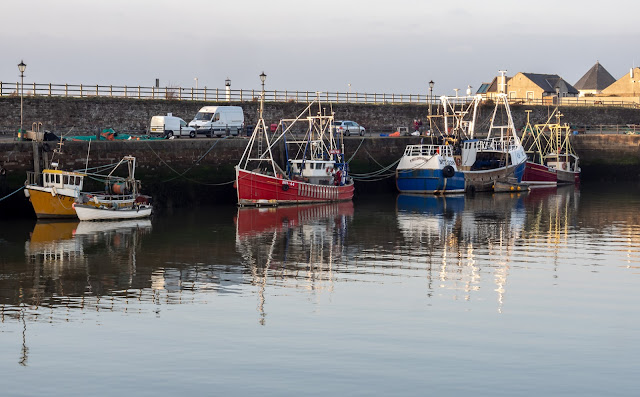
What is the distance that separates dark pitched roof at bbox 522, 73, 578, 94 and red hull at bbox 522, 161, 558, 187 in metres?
48.4

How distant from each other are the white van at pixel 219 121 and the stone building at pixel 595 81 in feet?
249

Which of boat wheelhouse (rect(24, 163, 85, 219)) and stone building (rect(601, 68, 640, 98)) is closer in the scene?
boat wheelhouse (rect(24, 163, 85, 219))

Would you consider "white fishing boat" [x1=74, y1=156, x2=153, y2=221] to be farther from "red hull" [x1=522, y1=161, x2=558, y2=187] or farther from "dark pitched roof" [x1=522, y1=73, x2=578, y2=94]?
"dark pitched roof" [x1=522, y1=73, x2=578, y2=94]

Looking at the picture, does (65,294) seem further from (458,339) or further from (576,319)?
(576,319)

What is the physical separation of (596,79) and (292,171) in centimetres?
8344

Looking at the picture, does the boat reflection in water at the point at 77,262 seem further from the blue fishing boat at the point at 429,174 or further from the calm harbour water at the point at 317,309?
the blue fishing boat at the point at 429,174

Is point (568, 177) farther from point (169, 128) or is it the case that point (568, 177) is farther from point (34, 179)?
point (34, 179)

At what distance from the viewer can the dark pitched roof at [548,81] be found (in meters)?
110

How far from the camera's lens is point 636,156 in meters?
69.8

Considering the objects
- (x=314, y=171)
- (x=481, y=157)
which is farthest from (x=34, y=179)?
(x=481, y=157)

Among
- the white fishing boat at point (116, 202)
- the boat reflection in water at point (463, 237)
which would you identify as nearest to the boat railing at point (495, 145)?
the boat reflection in water at point (463, 237)

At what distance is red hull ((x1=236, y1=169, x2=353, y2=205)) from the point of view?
4456cm

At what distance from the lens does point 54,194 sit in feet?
123

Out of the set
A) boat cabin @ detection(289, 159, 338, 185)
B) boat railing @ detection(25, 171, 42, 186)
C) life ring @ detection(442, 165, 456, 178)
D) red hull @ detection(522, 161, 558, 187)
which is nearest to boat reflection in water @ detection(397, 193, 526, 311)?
life ring @ detection(442, 165, 456, 178)
